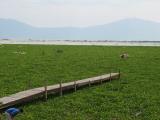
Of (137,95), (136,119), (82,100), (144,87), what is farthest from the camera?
(144,87)

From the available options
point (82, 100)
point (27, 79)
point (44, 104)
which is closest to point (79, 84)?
point (82, 100)

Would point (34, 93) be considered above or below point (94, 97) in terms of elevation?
above

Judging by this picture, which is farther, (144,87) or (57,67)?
(57,67)

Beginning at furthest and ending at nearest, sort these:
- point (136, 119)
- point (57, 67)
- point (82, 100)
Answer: point (57, 67), point (82, 100), point (136, 119)

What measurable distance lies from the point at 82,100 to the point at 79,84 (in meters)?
2.65

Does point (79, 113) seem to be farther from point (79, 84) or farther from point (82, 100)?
point (79, 84)

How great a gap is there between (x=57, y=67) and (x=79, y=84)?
513 inches

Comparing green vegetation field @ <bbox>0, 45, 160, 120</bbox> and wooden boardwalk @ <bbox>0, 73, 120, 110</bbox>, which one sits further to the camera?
green vegetation field @ <bbox>0, 45, 160, 120</bbox>

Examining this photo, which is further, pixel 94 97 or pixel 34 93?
pixel 94 97

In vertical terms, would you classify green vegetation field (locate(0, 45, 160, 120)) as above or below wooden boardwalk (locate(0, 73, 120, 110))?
below

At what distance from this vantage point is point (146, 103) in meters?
19.7

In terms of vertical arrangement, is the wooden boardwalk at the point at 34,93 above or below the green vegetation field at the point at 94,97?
above

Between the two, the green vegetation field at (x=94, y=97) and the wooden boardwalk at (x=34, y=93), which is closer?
the wooden boardwalk at (x=34, y=93)

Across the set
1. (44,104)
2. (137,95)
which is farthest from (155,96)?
(44,104)
